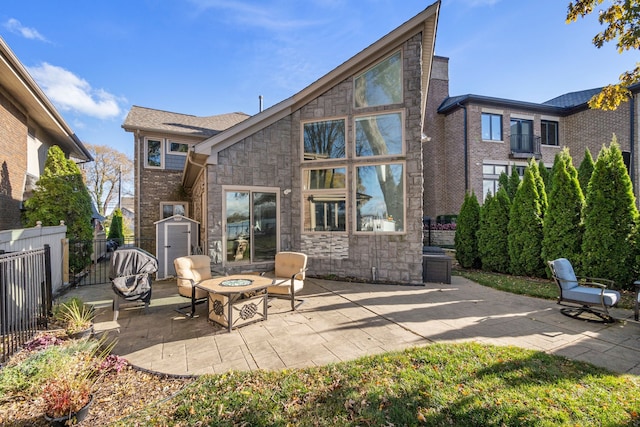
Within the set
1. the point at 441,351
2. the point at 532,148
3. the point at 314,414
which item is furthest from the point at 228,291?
the point at 532,148

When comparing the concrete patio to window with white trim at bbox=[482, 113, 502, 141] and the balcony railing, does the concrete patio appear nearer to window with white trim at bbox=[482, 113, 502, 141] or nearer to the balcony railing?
window with white trim at bbox=[482, 113, 502, 141]

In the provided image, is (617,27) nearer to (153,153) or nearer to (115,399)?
(115,399)

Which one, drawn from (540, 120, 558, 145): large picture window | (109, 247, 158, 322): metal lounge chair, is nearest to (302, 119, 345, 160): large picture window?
(109, 247, 158, 322): metal lounge chair

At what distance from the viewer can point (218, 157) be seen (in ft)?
24.3

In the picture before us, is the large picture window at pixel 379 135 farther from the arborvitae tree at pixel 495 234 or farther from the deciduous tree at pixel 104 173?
the deciduous tree at pixel 104 173

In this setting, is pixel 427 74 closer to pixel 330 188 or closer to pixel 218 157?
pixel 330 188

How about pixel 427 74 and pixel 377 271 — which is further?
pixel 427 74

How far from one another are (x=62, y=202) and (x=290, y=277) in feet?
29.1

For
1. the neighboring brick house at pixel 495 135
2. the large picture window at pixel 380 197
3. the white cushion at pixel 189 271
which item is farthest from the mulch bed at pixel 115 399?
the neighboring brick house at pixel 495 135

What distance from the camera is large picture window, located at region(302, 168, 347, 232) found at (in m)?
7.92

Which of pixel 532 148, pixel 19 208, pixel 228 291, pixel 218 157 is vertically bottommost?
pixel 228 291

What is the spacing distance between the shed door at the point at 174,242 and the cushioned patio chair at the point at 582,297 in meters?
9.32

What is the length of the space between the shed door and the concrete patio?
2.15 metres

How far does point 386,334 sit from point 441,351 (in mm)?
851
